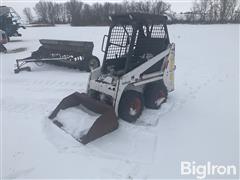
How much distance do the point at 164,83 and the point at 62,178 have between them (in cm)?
289

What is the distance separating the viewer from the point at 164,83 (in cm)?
505

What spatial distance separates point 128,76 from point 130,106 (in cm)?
54

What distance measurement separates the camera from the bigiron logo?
Result: 123 inches

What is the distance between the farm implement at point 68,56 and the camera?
25.8 feet

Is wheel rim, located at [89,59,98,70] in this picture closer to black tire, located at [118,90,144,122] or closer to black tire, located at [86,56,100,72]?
black tire, located at [86,56,100,72]

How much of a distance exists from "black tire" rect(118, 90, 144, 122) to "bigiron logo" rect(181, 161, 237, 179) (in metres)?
1.32

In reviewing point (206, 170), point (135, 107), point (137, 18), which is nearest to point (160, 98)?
point (135, 107)

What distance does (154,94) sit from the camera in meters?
4.79

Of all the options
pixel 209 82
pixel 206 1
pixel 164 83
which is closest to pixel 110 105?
pixel 164 83

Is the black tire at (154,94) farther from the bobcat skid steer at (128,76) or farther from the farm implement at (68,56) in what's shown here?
the farm implement at (68,56)

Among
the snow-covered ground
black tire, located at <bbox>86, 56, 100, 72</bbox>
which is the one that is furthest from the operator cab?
black tire, located at <bbox>86, 56, 100, 72</bbox>

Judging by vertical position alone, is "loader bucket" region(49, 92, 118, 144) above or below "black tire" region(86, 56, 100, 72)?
below

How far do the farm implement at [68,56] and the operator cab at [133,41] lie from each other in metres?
3.18

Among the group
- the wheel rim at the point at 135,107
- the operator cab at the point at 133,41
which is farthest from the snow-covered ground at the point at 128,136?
the operator cab at the point at 133,41
